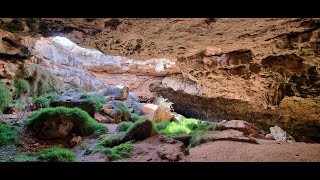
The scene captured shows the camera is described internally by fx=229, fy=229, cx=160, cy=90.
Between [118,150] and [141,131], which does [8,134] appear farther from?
[141,131]

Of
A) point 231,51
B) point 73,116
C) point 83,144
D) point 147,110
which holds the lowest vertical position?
point 83,144

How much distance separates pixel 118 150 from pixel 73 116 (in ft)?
7.61

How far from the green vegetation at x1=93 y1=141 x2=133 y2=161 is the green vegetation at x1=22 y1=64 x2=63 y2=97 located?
509cm

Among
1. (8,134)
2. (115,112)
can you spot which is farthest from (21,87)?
(115,112)

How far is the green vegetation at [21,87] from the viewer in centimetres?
796

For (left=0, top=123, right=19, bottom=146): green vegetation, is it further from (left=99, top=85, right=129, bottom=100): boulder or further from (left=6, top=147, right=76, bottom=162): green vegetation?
(left=99, top=85, right=129, bottom=100): boulder

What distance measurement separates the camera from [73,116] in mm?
6672

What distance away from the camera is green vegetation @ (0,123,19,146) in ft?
18.1
